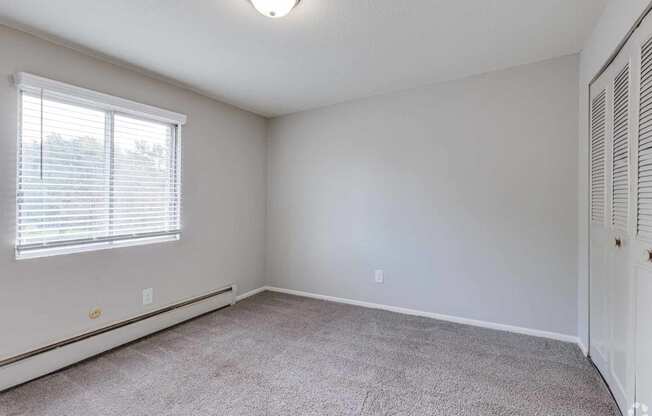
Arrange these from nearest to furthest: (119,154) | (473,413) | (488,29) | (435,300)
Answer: (473,413)
(488,29)
(119,154)
(435,300)

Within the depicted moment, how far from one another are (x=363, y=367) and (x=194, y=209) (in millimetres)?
2206

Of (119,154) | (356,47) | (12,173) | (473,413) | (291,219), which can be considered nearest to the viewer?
(473,413)

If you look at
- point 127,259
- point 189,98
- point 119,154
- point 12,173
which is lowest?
point 127,259

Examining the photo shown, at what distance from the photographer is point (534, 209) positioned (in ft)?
8.64

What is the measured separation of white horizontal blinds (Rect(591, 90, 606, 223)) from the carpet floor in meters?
1.10

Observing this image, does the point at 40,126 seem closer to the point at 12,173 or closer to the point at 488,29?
the point at 12,173

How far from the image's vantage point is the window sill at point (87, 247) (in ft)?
6.75

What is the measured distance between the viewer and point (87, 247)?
2348 mm

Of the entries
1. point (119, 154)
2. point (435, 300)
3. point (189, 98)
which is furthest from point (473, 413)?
point (189, 98)

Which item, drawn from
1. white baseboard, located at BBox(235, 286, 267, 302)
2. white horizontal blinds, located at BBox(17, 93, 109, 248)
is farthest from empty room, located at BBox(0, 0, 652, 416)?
white baseboard, located at BBox(235, 286, 267, 302)

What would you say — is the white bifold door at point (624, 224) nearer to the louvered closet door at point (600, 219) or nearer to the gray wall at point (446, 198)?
the louvered closet door at point (600, 219)

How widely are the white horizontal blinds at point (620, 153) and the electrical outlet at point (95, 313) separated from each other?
3510 millimetres

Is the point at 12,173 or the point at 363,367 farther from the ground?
the point at 12,173

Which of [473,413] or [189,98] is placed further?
[189,98]
